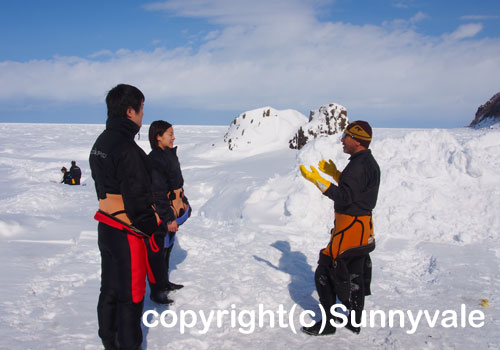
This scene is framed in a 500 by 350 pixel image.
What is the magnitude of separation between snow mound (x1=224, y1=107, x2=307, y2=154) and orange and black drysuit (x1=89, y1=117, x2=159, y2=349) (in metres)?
15.1

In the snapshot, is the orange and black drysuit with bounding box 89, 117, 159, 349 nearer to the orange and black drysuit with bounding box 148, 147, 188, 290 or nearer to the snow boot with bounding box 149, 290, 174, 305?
the orange and black drysuit with bounding box 148, 147, 188, 290

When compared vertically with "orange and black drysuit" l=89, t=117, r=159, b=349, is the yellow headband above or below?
above

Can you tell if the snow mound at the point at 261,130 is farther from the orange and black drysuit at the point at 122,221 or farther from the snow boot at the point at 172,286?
the orange and black drysuit at the point at 122,221

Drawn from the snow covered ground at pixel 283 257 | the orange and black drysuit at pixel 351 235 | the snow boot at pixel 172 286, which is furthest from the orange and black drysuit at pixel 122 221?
the snow boot at pixel 172 286

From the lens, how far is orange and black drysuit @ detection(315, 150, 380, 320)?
345 cm

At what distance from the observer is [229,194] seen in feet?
33.5

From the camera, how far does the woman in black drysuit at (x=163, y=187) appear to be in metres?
4.11

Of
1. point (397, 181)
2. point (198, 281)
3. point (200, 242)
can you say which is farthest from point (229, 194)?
point (198, 281)

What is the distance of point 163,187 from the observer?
4211 mm

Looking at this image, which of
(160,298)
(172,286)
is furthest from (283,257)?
(160,298)

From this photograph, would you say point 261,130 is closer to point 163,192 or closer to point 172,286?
point 172,286

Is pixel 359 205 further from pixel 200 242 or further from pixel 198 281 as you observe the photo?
pixel 200 242

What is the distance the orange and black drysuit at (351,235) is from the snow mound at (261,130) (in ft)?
46.4

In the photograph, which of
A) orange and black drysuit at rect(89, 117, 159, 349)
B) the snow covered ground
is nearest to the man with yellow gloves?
the snow covered ground
